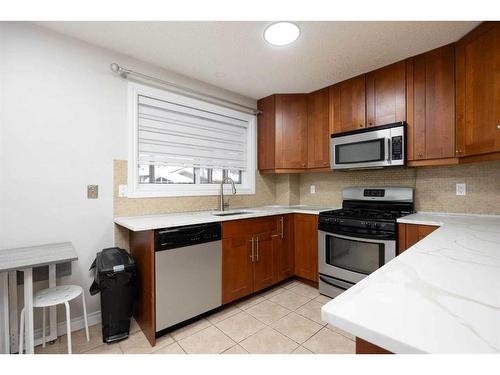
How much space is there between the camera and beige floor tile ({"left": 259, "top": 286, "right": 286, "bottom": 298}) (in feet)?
8.38

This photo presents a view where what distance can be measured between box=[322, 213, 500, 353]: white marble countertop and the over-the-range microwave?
148 cm

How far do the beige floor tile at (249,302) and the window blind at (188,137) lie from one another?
152cm

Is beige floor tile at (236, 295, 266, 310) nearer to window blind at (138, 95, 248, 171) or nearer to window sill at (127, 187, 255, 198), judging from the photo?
window sill at (127, 187, 255, 198)

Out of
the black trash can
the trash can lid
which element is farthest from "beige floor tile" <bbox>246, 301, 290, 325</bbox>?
the trash can lid

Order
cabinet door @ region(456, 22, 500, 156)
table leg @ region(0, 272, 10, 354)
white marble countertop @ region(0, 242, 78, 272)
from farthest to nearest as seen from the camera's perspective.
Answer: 1. cabinet door @ region(456, 22, 500, 156)
2. table leg @ region(0, 272, 10, 354)
3. white marble countertop @ region(0, 242, 78, 272)

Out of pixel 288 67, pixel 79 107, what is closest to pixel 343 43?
pixel 288 67

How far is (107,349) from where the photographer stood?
5.57 ft

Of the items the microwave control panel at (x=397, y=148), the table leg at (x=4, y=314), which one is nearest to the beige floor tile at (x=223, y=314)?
the table leg at (x=4, y=314)

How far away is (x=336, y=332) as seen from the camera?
6.18 feet

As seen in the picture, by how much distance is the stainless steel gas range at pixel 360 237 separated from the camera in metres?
2.12

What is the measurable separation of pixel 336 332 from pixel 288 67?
240cm

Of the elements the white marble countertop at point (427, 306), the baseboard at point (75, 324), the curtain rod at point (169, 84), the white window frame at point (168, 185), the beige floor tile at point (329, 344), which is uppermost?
the curtain rod at point (169, 84)

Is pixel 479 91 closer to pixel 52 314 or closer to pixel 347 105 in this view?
pixel 347 105

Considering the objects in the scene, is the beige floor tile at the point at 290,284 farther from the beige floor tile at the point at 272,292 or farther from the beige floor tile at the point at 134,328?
the beige floor tile at the point at 134,328
